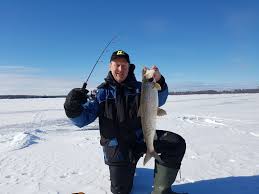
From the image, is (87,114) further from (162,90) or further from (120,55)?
(162,90)

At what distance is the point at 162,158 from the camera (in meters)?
3.84

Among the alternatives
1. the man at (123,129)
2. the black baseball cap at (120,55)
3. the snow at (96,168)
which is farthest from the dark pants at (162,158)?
the black baseball cap at (120,55)

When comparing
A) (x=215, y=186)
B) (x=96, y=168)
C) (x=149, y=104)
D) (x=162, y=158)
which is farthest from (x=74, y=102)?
(x=215, y=186)

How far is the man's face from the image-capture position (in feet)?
12.7

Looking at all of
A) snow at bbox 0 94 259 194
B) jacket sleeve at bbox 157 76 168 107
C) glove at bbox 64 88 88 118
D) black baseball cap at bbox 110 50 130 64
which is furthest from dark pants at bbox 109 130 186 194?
black baseball cap at bbox 110 50 130 64

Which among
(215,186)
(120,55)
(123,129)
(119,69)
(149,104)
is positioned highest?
(120,55)

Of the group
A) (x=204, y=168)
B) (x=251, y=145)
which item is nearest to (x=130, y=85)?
(x=204, y=168)

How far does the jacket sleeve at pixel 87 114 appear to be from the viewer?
381 centimetres

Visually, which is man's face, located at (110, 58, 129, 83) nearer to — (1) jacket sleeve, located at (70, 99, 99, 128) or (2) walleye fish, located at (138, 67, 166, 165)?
(1) jacket sleeve, located at (70, 99, 99, 128)

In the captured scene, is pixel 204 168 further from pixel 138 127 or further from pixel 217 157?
pixel 138 127

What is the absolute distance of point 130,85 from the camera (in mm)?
3998

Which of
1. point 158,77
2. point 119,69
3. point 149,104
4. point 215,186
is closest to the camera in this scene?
point 149,104

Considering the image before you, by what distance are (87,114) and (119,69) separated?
0.65m

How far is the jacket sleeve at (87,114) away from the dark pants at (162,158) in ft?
2.04
